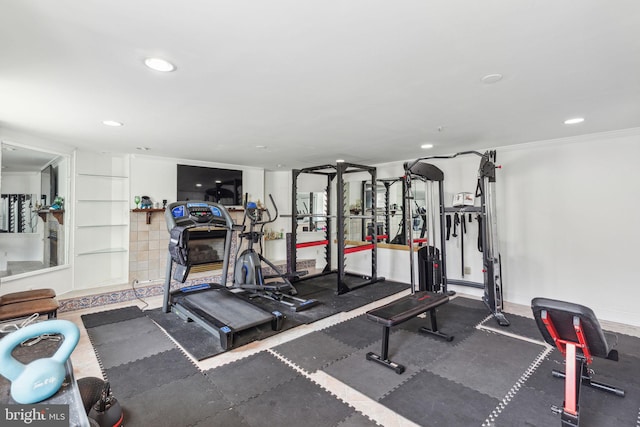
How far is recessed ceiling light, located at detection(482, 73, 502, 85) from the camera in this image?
2076mm

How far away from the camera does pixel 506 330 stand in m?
3.44

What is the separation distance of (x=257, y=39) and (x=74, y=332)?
5.11 feet

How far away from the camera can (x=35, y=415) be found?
0.67 meters

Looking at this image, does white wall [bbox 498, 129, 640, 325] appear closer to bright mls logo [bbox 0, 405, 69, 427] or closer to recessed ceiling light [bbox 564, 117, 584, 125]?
recessed ceiling light [bbox 564, 117, 584, 125]

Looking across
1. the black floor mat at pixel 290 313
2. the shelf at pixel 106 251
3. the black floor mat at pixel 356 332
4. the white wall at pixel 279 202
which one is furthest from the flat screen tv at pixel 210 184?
the black floor mat at pixel 356 332

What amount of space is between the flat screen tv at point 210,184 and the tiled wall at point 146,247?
0.65 metres

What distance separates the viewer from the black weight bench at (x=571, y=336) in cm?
179

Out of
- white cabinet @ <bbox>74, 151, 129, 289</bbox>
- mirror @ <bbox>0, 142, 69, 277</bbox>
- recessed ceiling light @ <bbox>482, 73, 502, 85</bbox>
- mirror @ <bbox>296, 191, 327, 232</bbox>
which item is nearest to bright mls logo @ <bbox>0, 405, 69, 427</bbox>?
recessed ceiling light @ <bbox>482, 73, 502, 85</bbox>

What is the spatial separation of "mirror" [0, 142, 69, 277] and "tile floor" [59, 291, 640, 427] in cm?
92

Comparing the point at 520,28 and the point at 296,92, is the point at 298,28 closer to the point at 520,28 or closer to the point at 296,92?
the point at 296,92

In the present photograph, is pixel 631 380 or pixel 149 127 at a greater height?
pixel 149 127

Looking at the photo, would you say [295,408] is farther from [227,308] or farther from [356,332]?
[227,308]

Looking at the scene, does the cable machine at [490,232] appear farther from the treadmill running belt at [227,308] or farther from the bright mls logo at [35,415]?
the bright mls logo at [35,415]

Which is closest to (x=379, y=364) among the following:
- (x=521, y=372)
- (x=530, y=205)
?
(x=521, y=372)
